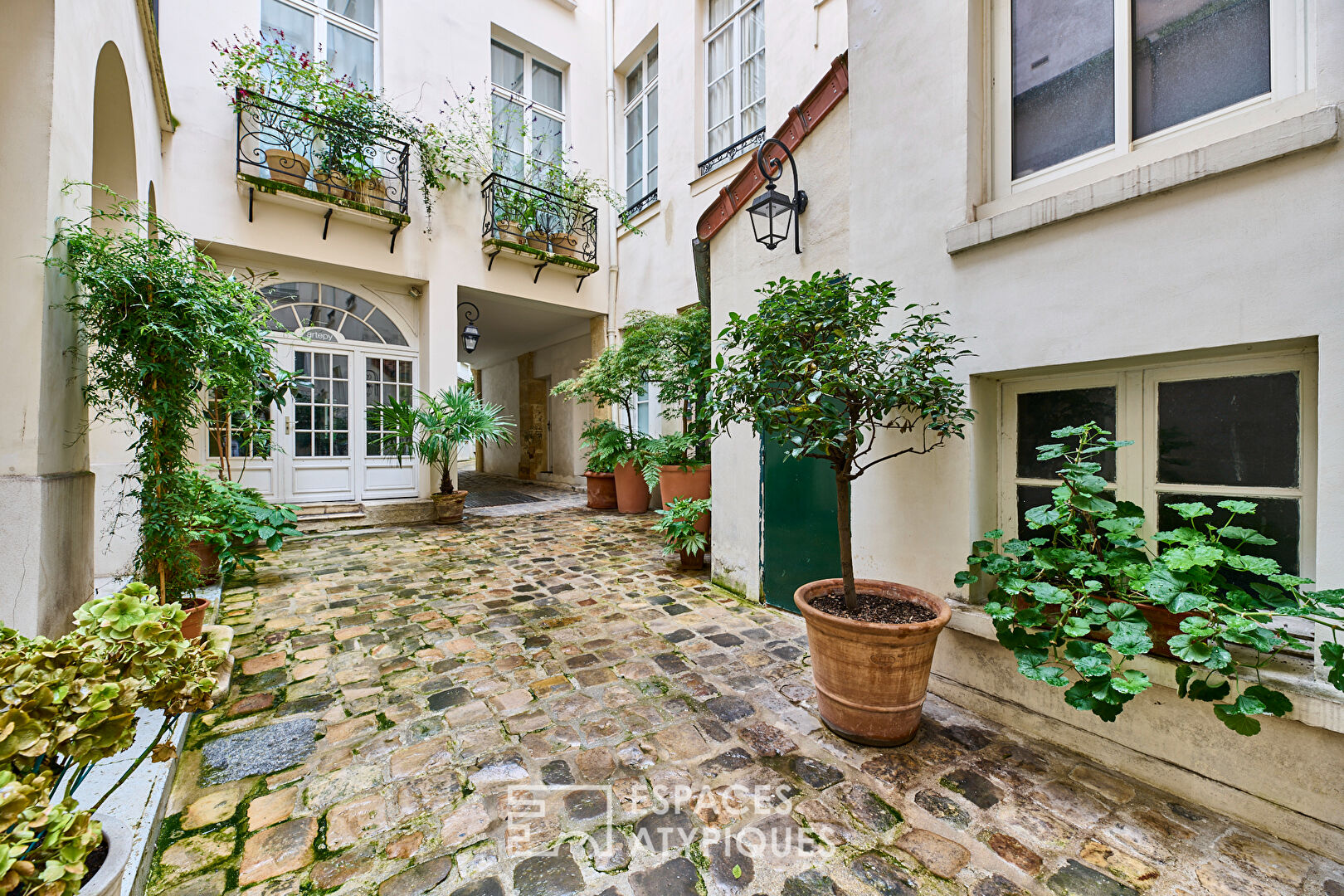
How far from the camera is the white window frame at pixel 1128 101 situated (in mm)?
1674

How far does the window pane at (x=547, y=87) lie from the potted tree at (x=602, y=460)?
18.0 ft

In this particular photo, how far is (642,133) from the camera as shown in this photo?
8.73m

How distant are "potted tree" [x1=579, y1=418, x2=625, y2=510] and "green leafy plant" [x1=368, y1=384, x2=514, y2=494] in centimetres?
122

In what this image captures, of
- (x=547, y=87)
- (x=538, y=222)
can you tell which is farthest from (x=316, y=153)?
(x=547, y=87)

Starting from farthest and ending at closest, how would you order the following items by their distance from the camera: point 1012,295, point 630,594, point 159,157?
point 159,157
point 630,594
point 1012,295

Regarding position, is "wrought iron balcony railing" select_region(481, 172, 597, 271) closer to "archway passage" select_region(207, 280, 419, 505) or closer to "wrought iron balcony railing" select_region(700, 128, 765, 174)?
"archway passage" select_region(207, 280, 419, 505)

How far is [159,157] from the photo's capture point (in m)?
5.26

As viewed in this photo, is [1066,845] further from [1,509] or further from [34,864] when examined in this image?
[1,509]

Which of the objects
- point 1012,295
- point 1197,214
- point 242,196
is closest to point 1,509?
point 1012,295

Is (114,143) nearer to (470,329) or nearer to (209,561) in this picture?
(209,561)

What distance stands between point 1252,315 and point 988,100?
1.42 meters

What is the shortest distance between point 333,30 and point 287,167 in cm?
218

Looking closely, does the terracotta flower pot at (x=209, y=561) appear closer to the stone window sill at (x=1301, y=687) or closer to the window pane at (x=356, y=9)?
the stone window sill at (x=1301, y=687)

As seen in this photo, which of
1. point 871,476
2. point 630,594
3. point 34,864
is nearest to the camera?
point 34,864
